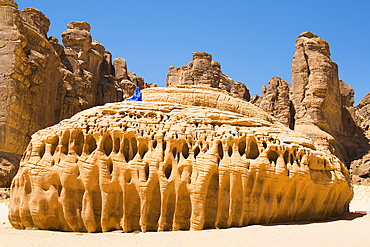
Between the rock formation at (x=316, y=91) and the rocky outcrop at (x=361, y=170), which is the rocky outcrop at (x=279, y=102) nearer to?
the rock formation at (x=316, y=91)

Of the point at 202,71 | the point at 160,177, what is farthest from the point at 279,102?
the point at 160,177

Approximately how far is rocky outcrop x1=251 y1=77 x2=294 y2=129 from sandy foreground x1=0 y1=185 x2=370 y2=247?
25.5 metres

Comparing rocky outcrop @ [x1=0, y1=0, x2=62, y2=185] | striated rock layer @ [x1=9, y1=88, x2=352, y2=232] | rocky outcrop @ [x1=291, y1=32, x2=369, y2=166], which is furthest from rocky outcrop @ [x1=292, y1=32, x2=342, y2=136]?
rocky outcrop @ [x1=0, y1=0, x2=62, y2=185]

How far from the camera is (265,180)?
424 inches

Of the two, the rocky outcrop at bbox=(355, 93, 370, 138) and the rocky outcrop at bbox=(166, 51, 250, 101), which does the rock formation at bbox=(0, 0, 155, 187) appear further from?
the rocky outcrop at bbox=(355, 93, 370, 138)

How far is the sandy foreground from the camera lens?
28.9 ft

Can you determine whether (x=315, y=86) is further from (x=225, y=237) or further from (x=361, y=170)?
(x=225, y=237)

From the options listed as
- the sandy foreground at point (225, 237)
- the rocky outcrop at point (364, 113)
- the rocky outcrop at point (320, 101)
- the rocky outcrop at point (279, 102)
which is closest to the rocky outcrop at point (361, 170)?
the rocky outcrop at point (320, 101)

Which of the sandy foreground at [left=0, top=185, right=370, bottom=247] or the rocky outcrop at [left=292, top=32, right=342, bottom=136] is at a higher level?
the rocky outcrop at [left=292, top=32, right=342, bottom=136]

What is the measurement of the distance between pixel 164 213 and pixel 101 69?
1500 inches

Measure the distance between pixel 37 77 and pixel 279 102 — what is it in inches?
974

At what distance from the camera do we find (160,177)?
10555 millimetres

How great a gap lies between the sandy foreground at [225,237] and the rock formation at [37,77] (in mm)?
17292

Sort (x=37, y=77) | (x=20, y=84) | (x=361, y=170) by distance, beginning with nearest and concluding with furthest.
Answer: (x=20, y=84)
(x=37, y=77)
(x=361, y=170)
